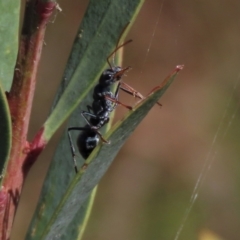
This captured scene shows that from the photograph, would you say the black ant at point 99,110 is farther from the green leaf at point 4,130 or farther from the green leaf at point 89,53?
the green leaf at point 4,130

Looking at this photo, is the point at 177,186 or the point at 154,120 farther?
the point at 154,120

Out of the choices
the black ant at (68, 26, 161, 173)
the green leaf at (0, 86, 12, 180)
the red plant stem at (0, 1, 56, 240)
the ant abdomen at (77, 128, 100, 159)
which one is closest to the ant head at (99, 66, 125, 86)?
the black ant at (68, 26, 161, 173)

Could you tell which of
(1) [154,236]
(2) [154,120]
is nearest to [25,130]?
(1) [154,236]

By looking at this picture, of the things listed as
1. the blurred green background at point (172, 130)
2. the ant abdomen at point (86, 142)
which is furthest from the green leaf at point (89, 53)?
the blurred green background at point (172, 130)

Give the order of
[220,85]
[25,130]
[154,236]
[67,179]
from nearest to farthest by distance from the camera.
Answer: [25,130] → [67,179] → [154,236] → [220,85]

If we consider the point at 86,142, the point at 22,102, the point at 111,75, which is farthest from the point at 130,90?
the point at 22,102

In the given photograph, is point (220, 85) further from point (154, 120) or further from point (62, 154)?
point (62, 154)

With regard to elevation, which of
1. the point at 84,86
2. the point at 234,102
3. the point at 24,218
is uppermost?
the point at 84,86
